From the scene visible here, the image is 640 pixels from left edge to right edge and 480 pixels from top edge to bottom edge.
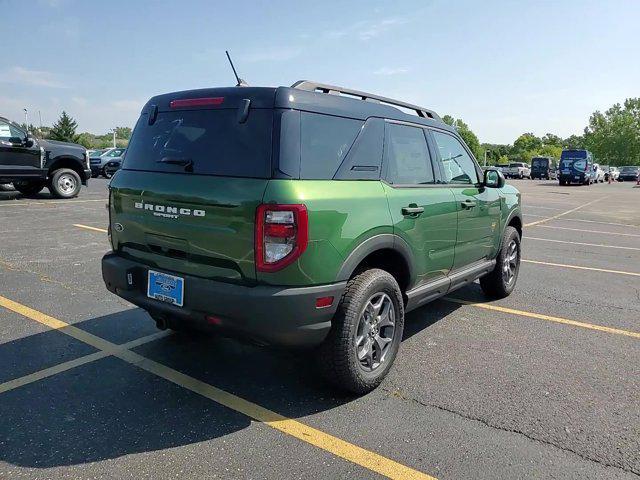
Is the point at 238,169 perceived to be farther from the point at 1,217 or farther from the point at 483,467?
the point at 1,217

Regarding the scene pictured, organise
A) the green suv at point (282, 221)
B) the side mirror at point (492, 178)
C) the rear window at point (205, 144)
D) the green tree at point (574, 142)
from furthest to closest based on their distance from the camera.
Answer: the green tree at point (574, 142) → the side mirror at point (492, 178) → the rear window at point (205, 144) → the green suv at point (282, 221)

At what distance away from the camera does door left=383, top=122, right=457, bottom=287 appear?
3484mm

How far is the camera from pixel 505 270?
5.46 m

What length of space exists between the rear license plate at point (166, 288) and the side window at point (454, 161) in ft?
7.80

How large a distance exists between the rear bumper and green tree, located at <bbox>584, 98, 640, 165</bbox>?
11378 centimetres

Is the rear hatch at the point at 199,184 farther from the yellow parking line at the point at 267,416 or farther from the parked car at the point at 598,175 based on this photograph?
the parked car at the point at 598,175

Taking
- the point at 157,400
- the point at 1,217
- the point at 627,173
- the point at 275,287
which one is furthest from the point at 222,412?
the point at 627,173

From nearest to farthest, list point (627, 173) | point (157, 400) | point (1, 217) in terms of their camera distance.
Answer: point (157, 400)
point (1, 217)
point (627, 173)

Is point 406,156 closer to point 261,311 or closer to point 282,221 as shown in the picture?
point 282,221

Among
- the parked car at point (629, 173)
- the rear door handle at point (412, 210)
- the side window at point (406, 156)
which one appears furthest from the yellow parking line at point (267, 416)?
the parked car at point (629, 173)

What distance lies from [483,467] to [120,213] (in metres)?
2.77

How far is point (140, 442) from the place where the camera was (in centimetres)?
263

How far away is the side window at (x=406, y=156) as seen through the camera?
3551 millimetres

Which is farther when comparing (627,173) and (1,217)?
Answer: (627,173)
